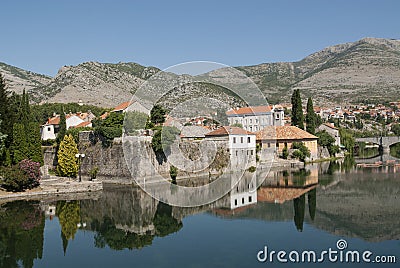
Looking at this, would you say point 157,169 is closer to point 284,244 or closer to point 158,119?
point 158,119

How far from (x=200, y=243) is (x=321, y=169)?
1929 centimetres

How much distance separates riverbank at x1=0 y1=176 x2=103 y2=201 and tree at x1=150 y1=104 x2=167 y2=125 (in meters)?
4.17

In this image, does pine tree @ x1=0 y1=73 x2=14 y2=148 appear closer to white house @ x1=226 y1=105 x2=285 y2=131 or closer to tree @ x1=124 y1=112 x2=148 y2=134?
tree @ x1=124 y1=112 x2=148 y2=134

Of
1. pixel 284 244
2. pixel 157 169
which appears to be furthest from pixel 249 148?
pixel 284 244

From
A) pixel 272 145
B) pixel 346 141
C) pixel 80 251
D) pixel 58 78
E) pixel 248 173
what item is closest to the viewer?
pixel 80 251

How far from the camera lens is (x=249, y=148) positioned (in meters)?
26.5

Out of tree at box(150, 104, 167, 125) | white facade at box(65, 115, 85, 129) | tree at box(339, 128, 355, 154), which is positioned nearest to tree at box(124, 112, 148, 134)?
tree at box(150, 104, 167, 125)

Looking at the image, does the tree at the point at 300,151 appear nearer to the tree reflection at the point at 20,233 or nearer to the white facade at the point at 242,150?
the white facade at the point at 242,150

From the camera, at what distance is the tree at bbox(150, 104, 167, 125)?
21.9m

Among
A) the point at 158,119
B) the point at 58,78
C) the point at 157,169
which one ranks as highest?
the point at 58,78

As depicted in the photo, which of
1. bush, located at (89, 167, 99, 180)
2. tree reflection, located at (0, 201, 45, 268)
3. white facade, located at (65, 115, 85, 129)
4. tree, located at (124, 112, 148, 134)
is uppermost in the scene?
white facade, located at (65, 115, 85, 129)

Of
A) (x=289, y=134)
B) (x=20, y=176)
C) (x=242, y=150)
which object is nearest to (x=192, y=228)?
(x=20, y=176)

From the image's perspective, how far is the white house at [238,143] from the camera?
24.3 meters

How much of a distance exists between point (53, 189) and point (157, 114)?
598 cm
